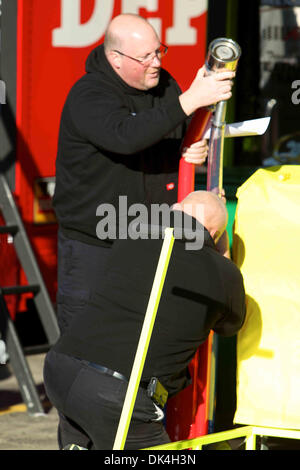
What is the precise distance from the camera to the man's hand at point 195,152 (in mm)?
3408

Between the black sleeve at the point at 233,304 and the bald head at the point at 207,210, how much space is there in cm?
13

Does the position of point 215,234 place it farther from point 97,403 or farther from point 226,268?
point 97,403

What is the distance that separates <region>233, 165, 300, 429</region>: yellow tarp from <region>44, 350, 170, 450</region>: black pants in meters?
0.47

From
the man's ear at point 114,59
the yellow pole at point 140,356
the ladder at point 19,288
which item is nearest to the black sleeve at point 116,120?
the man's ear at point 114,59

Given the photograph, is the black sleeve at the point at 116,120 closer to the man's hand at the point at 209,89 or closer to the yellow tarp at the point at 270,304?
the man's hand at the point at 209,89

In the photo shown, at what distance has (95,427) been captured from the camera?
2.98 meters

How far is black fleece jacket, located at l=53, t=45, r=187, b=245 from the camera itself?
3475 mm

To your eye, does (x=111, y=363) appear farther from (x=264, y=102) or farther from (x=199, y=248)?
(x=264, y=102)

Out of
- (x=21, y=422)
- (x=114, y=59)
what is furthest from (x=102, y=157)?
(x=21, y=422)

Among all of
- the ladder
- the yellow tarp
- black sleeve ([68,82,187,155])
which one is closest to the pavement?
the ladder

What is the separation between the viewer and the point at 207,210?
307cm

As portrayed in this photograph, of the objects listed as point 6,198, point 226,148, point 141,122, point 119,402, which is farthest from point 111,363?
point 226,148

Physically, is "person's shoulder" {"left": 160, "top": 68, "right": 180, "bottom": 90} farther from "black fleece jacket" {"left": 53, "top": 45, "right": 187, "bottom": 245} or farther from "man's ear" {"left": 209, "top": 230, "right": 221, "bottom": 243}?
"man's ear" {"left": 209, "top": 230, "right": 221, "bottom": 243}

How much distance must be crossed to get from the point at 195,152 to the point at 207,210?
41 centimetres
